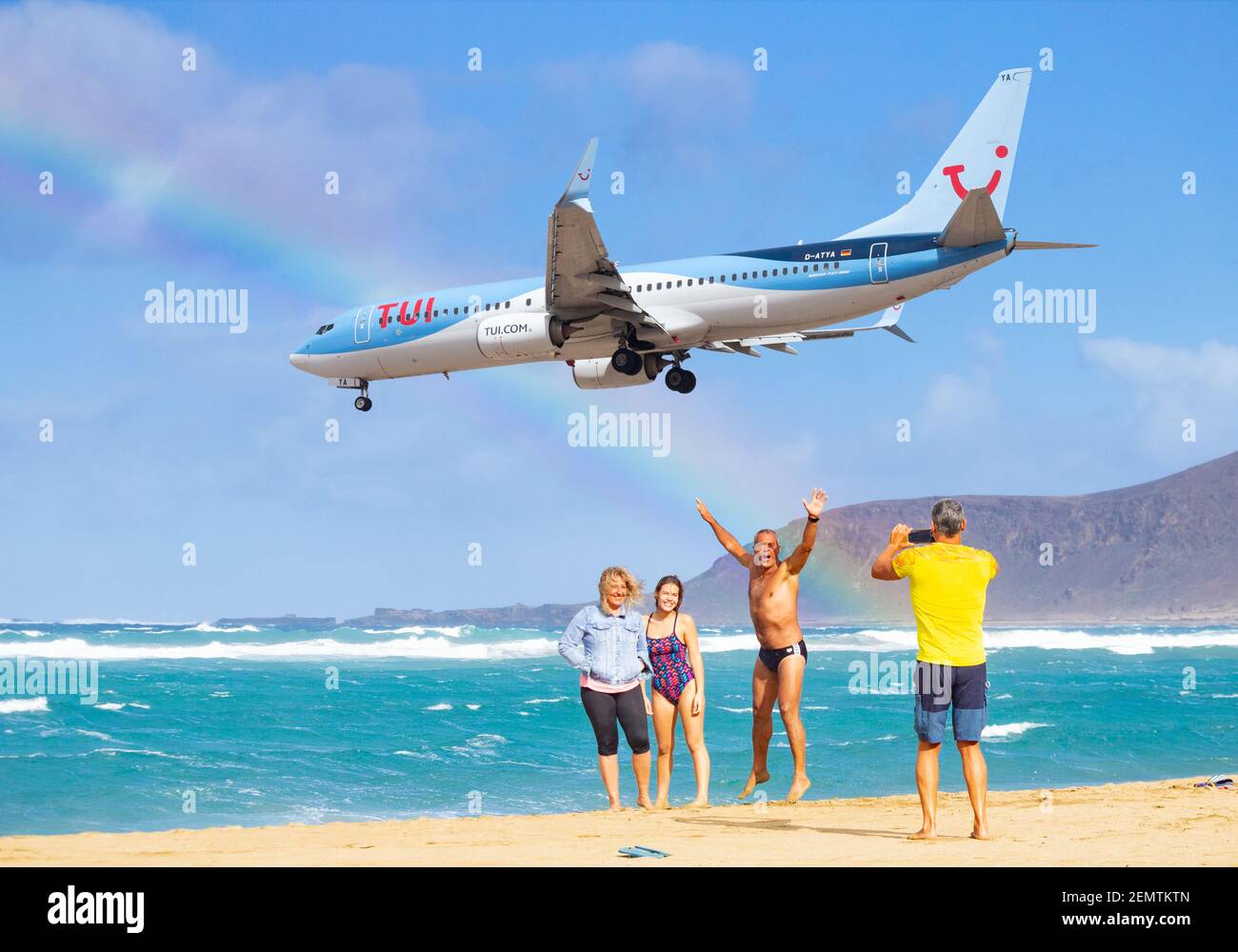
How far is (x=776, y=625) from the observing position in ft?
37.9

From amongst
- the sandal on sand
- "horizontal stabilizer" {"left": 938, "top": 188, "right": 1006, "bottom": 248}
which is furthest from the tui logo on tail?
the sandal on sand

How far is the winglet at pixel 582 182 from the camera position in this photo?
2362 centimetres

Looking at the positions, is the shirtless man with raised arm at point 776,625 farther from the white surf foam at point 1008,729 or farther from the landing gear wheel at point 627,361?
the white surf foam at point 1008,729

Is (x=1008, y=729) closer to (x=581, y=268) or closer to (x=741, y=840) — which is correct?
(x=581, y=268)

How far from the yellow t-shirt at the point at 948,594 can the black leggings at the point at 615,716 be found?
3.20 meters

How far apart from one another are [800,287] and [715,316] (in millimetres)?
2055

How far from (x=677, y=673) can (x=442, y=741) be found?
70.6 feet

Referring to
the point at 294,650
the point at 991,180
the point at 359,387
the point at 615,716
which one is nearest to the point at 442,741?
the point at 359,387

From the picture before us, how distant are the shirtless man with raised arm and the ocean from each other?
935 cm

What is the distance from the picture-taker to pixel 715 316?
27.3m

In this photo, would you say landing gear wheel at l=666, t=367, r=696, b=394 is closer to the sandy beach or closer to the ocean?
the ocean
